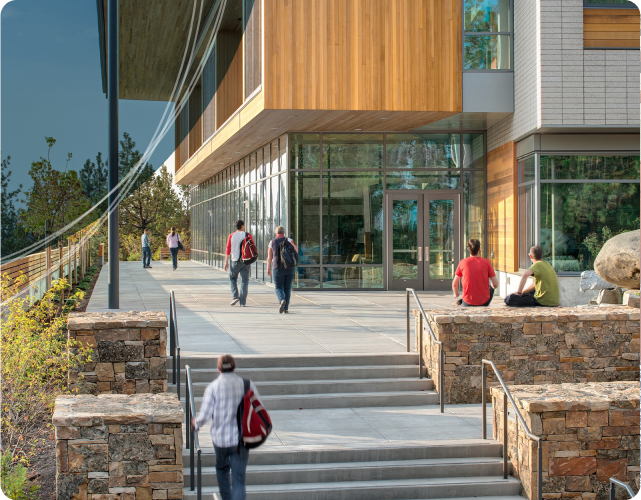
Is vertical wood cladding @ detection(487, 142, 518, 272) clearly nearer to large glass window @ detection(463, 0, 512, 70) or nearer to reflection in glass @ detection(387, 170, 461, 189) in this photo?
reflection in glass @ detection(387, 170, 461, 189)

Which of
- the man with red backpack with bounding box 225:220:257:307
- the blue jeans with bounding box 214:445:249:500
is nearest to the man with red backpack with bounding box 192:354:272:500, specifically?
the blue jeans with bounding box 214:445:249:500

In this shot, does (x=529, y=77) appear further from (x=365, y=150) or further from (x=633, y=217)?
(x=365, y=150)

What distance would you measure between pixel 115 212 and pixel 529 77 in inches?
407

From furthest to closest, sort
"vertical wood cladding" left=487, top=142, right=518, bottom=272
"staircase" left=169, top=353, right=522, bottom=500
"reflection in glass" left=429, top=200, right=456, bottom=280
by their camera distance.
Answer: "reflection in glass" left=429, top=200, right=456, bottom=280, "vertical wood cladding" left=487, top=142, right=518, bottom=272, "staircase" left=169, top=353, right=522, bottom=500

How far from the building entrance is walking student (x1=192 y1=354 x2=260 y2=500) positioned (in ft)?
49.4

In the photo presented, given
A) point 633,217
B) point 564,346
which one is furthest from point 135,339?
point 633,217

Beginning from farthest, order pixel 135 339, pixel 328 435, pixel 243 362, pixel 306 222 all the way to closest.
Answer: pixel 306 222
pixel 243 362
pixel 135 339
pixel 328 435

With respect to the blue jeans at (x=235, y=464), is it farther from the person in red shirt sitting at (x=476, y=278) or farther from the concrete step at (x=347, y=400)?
the person in red shirt sitting at (x=476, y=278)

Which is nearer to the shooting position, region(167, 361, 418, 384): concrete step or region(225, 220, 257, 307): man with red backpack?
region(167, 361, 418, 384): concrete step

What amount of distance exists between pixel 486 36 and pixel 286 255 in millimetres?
8516

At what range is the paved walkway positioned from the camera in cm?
1095

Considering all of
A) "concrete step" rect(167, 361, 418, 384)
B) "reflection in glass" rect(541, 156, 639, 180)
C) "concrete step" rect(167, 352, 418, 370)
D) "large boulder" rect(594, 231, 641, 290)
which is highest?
"reflection in glass" rect(541, 156, 639, 180)

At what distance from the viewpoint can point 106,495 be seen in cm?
661

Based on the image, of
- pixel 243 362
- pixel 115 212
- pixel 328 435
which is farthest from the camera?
pixel 115 212
